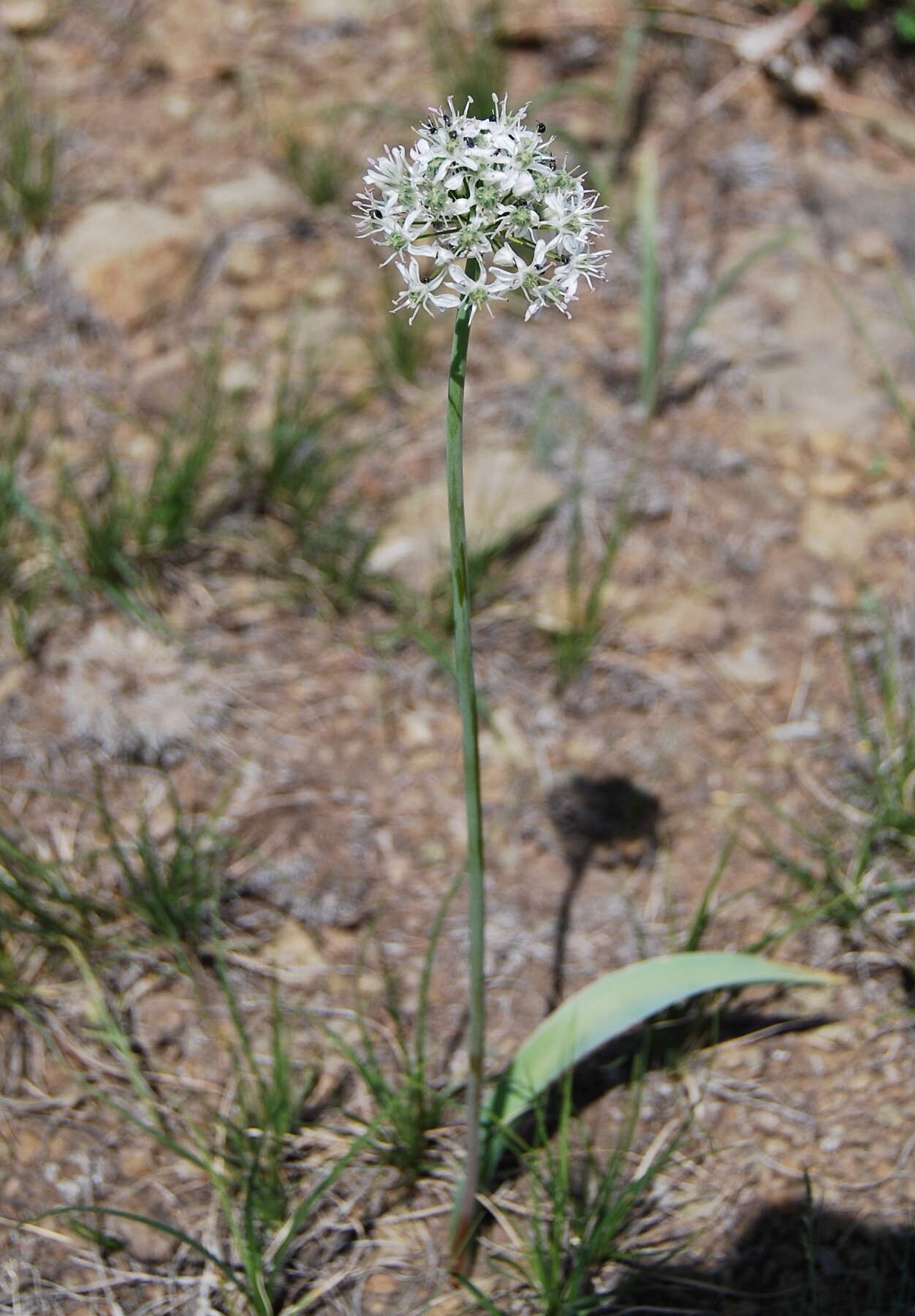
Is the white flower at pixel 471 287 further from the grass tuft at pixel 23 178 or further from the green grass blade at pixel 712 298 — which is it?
the grass tuft at pixel 23 178

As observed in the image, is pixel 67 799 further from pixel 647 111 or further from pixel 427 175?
pixel 647 111

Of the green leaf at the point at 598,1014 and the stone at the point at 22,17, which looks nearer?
the green leaf at the point at 598,1014

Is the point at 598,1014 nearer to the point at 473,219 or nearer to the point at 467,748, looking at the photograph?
the point at 467,748

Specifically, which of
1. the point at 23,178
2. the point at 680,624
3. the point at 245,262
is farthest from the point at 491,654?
the point at 23,178

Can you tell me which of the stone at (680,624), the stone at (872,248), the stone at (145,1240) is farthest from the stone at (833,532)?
the stone at (145,1240)

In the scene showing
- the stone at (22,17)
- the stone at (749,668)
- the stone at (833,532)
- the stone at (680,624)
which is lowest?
the stone at (749,668)

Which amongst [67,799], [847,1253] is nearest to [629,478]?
[67,799]
